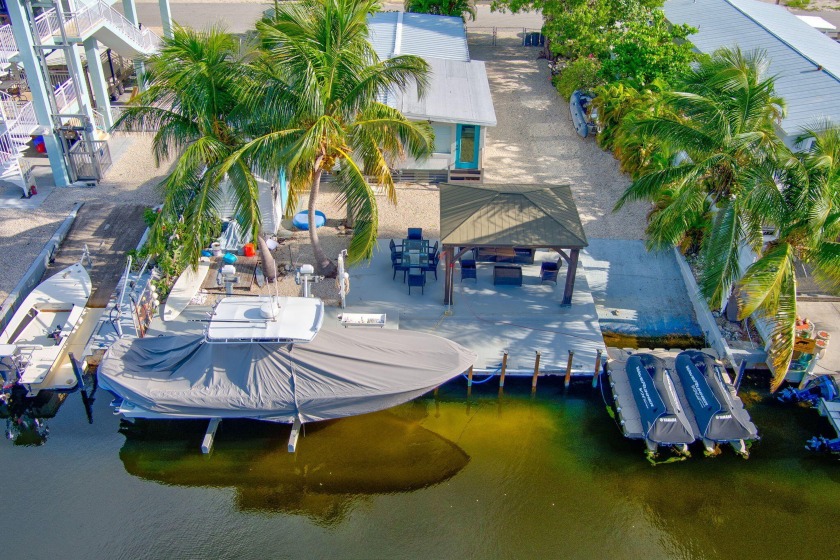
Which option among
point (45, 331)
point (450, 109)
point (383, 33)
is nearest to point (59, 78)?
point (383, 33)

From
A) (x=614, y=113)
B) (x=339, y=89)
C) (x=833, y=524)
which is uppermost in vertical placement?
(x=339, y=89)

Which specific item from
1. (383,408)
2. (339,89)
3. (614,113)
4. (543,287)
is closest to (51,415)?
(383,408)

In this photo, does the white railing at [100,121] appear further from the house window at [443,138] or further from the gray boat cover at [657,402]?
the gray boat cover at [657,402]

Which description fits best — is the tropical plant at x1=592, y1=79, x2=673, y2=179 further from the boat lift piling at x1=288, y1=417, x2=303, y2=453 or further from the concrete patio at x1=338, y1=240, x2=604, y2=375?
the boat lift piling at x1=288, y1=417, x2=303, y2=453

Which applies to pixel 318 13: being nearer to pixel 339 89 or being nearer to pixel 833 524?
pixel 339 89

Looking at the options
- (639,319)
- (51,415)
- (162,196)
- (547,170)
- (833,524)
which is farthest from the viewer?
(547,170)

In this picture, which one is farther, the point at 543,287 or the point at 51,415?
the point at 543,287

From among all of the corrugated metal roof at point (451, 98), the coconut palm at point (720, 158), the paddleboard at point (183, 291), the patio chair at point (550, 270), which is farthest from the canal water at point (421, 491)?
the corrugated metal roof at point (451, 98)
